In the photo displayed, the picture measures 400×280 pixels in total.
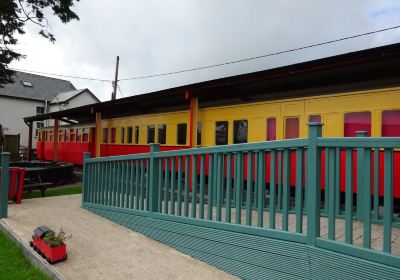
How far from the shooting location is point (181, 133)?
1117 centimetres

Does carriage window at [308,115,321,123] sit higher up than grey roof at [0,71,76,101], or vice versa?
grey roof at [0,71,76,101]

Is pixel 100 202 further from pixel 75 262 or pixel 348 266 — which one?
pixel 348 266

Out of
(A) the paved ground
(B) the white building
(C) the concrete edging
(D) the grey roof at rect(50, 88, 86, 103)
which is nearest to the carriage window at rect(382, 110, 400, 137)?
(A) the paved ground

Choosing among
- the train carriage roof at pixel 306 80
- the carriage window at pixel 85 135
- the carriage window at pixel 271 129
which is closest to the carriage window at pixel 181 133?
the train carriage roof at pixel 306 80

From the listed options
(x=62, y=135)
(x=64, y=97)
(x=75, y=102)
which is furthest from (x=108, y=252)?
(x=64, y=97)

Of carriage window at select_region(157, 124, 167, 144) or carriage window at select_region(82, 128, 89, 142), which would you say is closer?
carriage window at select_region(157, 124, 167, 144)

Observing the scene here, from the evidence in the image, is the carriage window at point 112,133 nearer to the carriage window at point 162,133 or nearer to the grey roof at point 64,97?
the carriage window at point 162,133

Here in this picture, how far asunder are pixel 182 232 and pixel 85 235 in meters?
1.59

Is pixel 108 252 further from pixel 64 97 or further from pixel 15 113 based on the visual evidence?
pixel 64 97

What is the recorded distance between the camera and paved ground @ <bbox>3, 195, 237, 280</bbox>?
3.70 meters

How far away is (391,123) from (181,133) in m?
6.31

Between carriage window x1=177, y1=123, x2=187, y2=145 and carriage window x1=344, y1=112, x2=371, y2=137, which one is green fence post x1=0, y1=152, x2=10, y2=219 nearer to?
carriage window x1=177, y1=123, x2=187, y2=145

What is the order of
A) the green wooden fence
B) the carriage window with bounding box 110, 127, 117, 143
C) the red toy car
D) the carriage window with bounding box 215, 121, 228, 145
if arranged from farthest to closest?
1. the carriage window with bounding box 110, 127, 117, 143
2. the carriage window with bounding box 215, 121, 228, 145
3. the red toy car
4. the green wooden fence

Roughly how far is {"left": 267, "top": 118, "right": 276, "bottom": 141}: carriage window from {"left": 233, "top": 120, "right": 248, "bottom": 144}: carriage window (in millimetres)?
701
